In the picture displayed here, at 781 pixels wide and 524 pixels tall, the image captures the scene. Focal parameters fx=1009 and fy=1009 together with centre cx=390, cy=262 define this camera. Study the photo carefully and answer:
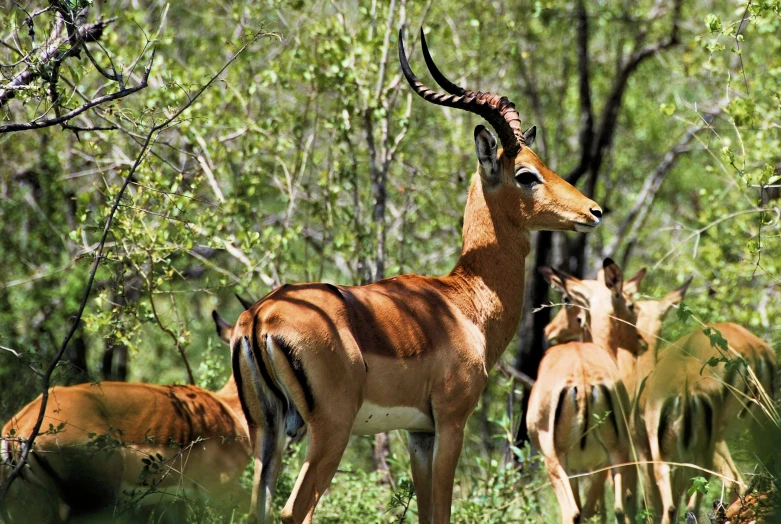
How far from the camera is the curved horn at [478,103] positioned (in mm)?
5598

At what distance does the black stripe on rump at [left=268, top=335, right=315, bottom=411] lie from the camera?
4.54 meters

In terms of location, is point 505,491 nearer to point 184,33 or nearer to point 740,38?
point 740,38

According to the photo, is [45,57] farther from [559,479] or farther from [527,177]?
[559,479]

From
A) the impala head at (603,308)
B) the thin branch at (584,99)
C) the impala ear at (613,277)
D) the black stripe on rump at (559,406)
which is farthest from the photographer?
the thin branch at (584,99)

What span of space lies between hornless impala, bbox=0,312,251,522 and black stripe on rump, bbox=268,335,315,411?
0.66 m

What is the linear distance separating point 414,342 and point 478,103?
1.45 metres

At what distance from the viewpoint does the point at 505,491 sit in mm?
6941

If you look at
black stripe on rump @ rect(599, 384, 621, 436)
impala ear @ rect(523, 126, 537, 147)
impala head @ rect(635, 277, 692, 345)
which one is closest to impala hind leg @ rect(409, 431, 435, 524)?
black stripe on rump @ rect(599, 384, 621, 436)

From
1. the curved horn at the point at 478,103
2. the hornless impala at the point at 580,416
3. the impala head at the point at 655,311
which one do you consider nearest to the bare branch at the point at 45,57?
the curved horn at the point at 478,103

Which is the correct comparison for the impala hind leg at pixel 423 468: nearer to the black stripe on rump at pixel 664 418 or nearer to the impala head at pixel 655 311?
the black stripe on rump at pixel 664 418

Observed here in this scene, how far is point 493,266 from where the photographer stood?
18.9 feet

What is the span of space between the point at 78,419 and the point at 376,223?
9.88 feet

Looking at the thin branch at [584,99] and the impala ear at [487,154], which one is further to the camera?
the thin branch at [584,99]

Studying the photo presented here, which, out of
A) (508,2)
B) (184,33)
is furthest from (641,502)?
(184,33)
